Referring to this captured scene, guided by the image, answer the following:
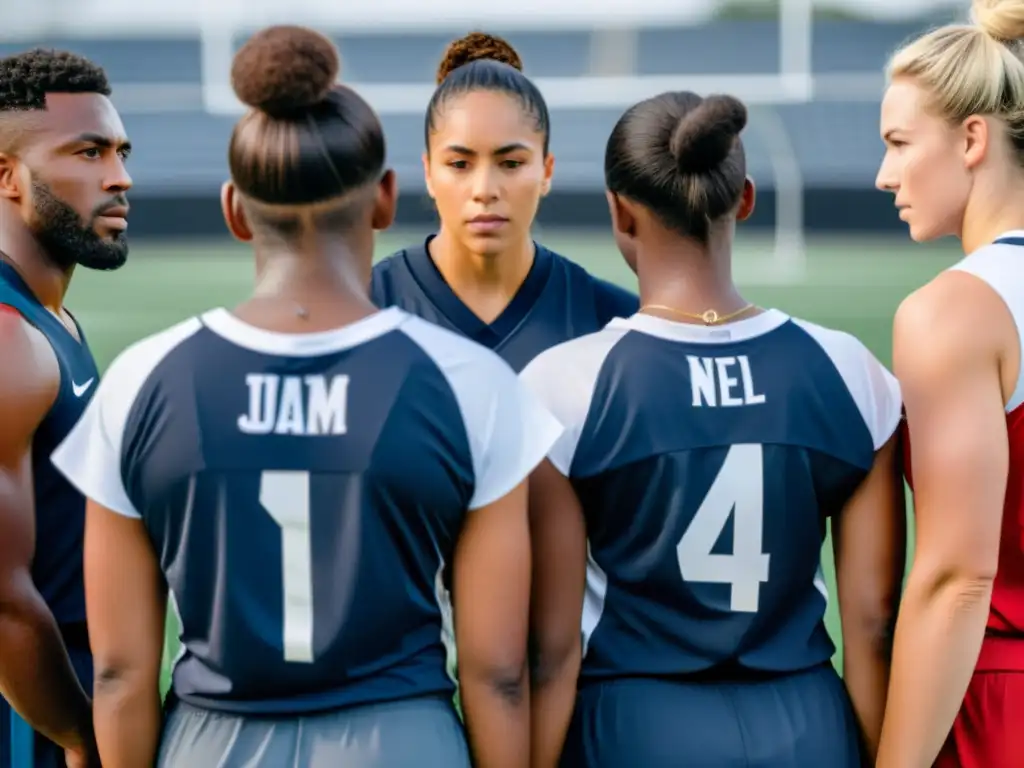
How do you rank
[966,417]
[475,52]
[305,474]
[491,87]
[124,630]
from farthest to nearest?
1. [475,52]
2. [491,87]
3. [966,417]
4. [124,630]
5. [305,474]

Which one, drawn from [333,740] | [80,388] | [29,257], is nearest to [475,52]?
[29,257]

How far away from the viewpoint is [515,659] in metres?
2.19

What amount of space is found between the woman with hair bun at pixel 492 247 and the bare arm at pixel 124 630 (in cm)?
137

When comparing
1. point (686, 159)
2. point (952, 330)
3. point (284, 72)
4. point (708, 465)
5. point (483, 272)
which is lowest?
point (708, 465)

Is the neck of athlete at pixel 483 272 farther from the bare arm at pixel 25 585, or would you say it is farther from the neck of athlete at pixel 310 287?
the neck of athlete at pixel 310 287

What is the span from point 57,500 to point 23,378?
0.95 ft

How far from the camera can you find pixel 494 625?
2.16 meters

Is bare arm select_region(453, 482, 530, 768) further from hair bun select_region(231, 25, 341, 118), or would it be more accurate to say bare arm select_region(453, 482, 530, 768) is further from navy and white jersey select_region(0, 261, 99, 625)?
navy and white jersey select_region(0, 261, 99, 625)

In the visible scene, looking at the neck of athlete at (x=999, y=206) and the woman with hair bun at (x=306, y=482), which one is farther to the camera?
the neck of athlete at (x=999, y=206)

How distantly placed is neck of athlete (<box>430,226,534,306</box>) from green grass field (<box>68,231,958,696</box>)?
330 inches

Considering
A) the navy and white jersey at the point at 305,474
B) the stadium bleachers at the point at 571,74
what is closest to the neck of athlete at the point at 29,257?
the navy and white jersey at the point at 305,474

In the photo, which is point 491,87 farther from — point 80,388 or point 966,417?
point 966,417

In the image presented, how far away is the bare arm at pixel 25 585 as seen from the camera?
2.51 meters

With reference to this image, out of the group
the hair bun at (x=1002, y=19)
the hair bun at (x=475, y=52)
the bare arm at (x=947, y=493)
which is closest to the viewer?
the bare arm at (x=947, y=493)
